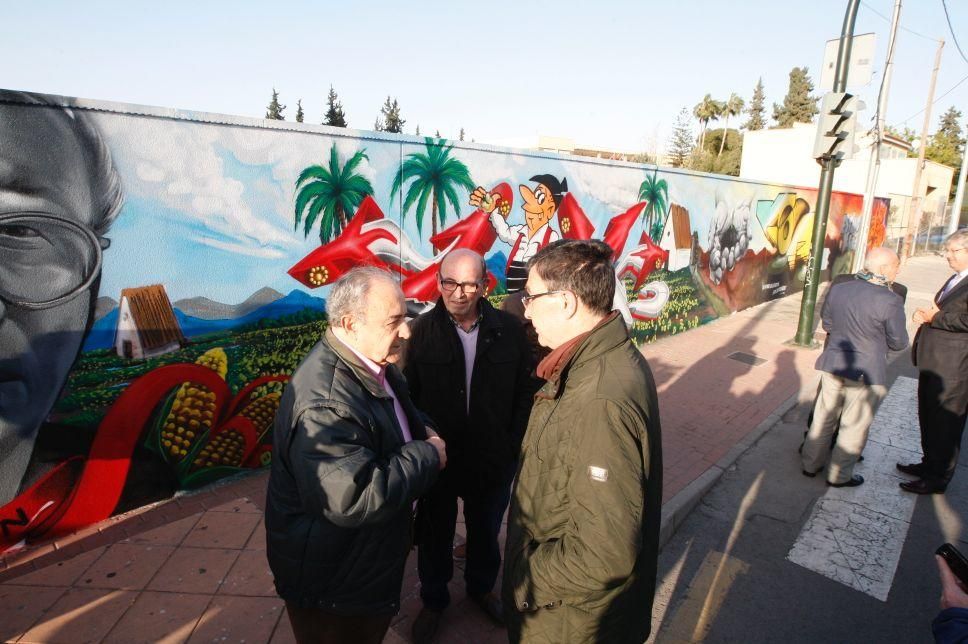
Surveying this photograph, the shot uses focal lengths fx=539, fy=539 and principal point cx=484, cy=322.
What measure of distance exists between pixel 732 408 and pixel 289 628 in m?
5.24

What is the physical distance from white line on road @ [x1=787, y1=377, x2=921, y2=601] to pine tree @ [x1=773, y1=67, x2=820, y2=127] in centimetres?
6778

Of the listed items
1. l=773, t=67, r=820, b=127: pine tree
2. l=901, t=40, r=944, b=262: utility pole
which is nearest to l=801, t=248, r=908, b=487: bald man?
l=901, t=40, r=944, b=262: utility pole

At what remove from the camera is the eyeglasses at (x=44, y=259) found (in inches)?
117

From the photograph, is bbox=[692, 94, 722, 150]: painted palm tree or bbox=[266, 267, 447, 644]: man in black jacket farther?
bbox=[692, 94, 722, 150]: painted palm tree

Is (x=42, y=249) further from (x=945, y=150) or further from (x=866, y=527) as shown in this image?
(x=945, y=150)

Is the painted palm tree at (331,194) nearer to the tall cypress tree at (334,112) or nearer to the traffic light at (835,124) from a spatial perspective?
the traffic light at (835,124)

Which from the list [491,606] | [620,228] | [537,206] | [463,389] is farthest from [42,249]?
Answer: [620,228]

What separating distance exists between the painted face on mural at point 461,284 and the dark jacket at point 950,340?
12.4 ft

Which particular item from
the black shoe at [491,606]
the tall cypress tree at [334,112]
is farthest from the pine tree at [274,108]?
the black shoe at [491,606]

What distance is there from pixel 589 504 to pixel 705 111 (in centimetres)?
6709

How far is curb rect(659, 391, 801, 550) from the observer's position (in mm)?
3859

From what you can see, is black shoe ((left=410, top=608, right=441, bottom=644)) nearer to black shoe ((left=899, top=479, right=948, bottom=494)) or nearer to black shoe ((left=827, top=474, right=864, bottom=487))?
black shoe ((left=827, top=474, right=864, bottom=487))

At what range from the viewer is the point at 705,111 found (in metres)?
59.5

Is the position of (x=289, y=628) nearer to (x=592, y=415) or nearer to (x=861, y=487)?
(x=592, y=415)
